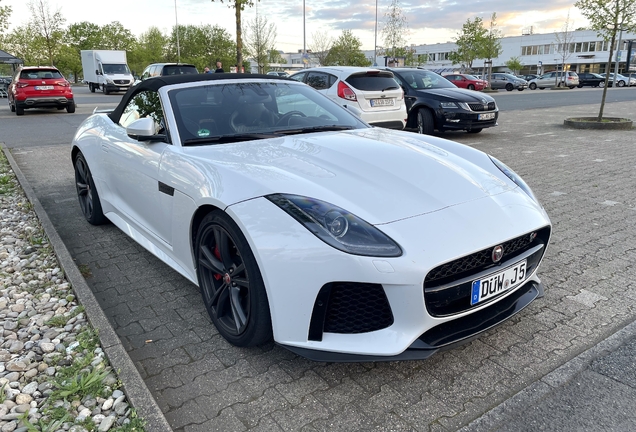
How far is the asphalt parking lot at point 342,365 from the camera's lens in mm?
2312

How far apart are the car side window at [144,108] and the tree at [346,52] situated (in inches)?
2039

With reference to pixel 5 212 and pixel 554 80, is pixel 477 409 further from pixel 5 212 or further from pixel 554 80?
pixel 554 80

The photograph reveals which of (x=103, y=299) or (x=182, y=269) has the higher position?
(x=182, y=269)

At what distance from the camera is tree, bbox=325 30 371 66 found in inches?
2154

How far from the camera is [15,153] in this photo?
31.6 ft

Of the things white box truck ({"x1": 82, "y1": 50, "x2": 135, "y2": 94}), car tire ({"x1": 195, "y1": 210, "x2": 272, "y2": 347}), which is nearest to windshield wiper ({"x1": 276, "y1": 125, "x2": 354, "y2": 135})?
car tire ({"x1": 195, "y1": 210, "x2": 272, "y2": 347})

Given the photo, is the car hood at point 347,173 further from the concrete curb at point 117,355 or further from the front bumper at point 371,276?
the concrete curb at point 117,355

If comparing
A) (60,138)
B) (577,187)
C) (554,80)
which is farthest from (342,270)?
(554,80)

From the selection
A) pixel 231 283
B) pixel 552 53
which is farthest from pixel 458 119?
pixel 552 53

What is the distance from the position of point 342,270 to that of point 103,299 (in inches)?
83.4

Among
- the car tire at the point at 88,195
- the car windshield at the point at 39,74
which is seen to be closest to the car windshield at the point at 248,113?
the car tire at the point at 88,195

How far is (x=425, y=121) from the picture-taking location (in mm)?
10766

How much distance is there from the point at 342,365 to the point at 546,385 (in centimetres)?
102

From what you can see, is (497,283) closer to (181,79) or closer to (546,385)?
(546,385)
